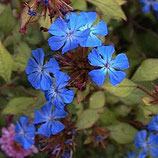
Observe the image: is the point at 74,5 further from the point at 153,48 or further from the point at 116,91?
the point at 153,48

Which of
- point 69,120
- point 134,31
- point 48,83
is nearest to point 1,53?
point 48,83

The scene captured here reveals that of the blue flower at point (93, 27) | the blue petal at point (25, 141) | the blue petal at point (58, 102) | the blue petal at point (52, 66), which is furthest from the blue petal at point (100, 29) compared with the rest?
the blue petal at point (25, 141)

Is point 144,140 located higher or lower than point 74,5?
lower

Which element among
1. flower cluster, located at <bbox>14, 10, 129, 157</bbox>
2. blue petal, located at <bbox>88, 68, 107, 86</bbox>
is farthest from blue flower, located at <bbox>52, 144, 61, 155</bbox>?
blue petal, located at <bbox>88, 68, 107, 86</bbox>

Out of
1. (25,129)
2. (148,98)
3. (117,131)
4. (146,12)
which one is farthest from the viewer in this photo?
(146,12)

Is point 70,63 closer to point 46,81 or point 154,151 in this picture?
point 46,81

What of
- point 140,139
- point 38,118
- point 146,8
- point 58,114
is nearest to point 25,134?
point 38,118

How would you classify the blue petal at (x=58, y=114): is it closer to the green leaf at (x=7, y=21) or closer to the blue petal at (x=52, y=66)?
the blue petal at (x=52, y=66)
